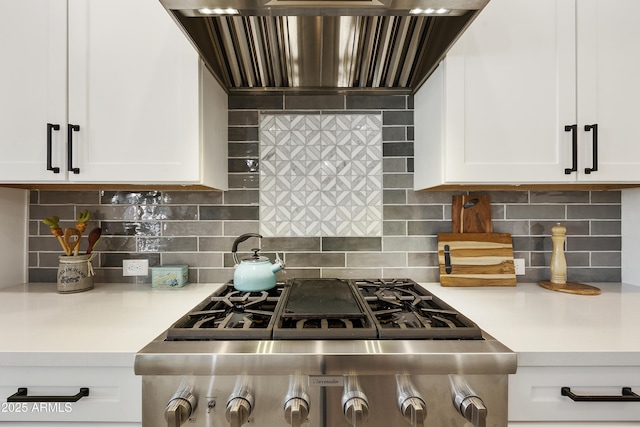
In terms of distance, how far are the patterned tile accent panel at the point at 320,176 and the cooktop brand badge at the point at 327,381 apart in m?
0.85

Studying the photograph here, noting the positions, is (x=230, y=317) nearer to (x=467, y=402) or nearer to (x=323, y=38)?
(x=467, y=402)

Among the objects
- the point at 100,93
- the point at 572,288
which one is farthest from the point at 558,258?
the point at 100,93

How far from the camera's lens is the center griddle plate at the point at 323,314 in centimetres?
89

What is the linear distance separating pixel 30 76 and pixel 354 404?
1.59m

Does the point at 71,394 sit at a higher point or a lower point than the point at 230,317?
lower

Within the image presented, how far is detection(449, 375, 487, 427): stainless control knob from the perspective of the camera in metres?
0.76

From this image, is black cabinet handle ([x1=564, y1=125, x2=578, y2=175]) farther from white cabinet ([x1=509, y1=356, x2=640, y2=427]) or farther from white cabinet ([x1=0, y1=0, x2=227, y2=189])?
white cabinet ([x1=0, y1=0, x2=227, y2=189])

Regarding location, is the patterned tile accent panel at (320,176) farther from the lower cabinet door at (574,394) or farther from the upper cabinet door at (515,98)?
the lower cabinet door at (574,394)

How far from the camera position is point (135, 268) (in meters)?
1.58

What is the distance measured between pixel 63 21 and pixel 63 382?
1.26m

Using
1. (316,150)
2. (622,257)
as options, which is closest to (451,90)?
(316,150)

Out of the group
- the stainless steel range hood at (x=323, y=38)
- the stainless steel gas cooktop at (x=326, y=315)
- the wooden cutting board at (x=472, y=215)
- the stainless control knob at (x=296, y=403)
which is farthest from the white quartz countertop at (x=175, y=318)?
the stainless steel range hood at (x=323, y=38)

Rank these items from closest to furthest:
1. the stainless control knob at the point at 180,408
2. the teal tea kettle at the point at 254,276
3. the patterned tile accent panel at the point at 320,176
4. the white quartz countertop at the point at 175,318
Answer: the stainless control knob at the point at 180,408 < the white quartz countertop at the point at 175,318 < the teal tea kettle at the point at 254,276 < the patterned tile accent panel at the point at 320,176

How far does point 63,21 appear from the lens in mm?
1225
